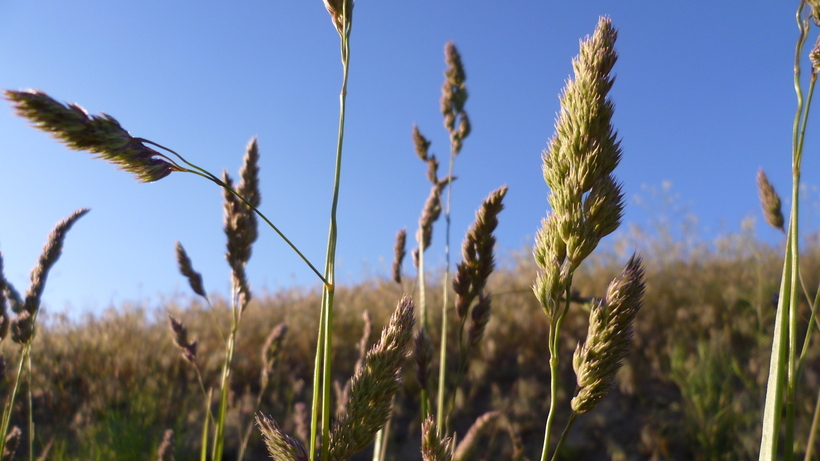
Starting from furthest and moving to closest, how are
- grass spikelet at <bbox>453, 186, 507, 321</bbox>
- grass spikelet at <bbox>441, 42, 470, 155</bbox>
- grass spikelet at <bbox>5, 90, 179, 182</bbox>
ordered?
grass spikelet at <bbox>441, 42, 470, 155</bbox> → grass spikelet at <bbox>453, 186, 507, 321</bbox> → grass spikelet at <bbox>5, 90, 179, 182</bbox>

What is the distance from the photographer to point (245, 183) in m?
1.92

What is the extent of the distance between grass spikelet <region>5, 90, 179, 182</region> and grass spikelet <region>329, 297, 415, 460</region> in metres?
0.46

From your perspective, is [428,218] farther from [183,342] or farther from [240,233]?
[183,342]

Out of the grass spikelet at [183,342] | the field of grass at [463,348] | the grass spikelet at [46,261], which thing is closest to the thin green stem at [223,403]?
the field of grass at [463,348]

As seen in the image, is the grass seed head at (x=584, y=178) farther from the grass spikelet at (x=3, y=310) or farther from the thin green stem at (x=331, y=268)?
the grass spikelet at (x=3, y=310)

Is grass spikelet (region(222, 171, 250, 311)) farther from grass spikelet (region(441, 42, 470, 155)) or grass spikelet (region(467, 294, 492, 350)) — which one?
grass spikelet (region(441, 42, 470, 155))

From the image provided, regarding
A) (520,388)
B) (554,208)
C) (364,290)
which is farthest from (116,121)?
(364,290)

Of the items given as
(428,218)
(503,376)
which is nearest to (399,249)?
(428,218)

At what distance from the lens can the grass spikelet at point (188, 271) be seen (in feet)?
7.22

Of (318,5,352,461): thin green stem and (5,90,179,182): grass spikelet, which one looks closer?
(5,90,179,182): grass spikelet

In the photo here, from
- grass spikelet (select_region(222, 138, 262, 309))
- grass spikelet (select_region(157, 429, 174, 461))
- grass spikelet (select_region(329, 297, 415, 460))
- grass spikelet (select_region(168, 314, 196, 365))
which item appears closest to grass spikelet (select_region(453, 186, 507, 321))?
grass spikelet (select_region(329, 297, 415, 460))

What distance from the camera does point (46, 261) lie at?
1.82 meters

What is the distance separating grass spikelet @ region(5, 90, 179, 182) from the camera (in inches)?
27.2

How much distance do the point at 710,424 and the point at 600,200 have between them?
3896mm
